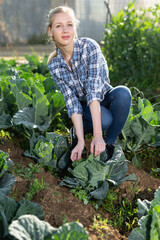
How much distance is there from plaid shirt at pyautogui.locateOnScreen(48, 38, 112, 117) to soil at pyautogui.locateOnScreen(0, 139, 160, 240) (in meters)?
0.61

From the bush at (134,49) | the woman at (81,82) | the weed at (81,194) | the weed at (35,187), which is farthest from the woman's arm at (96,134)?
the bush at (134,49)

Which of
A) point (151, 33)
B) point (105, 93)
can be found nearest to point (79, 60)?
point (105, 93)

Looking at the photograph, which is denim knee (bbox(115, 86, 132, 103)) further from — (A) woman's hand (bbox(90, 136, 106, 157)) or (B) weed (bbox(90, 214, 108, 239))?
(B) weed (bbox(90, 214, 108, 239))

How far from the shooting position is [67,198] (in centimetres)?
203

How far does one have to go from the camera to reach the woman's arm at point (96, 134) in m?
2.11

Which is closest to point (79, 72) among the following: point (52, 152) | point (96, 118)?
point (96, 118)

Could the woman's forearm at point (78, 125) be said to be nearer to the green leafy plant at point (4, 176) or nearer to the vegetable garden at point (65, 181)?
the vegetable garden at point (65, 181)

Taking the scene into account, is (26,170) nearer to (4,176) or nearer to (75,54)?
(4,176)

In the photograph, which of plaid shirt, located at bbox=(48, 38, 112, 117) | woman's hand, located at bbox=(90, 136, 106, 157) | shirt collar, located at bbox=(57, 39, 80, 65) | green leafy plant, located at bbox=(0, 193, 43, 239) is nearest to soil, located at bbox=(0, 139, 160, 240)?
green leafy plant, located at bbox=(0, 193, 43, 239)

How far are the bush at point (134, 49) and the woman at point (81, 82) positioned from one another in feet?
6.21

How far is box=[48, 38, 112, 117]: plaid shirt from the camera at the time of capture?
2.45 m

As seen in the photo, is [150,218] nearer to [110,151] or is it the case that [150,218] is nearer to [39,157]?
[110,151]

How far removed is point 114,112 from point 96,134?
1.83 ft

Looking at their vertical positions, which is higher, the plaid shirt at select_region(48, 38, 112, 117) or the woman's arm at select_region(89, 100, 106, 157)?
the plaid shirt at select_region(48, 38, 112, 117)
